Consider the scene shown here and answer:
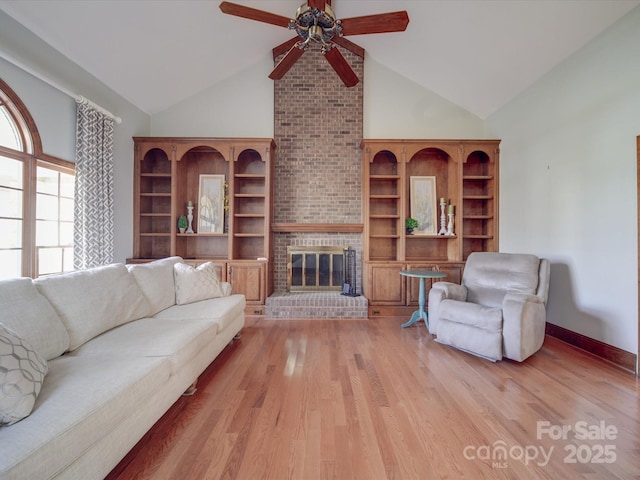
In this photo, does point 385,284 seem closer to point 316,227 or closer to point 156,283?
point 316,227

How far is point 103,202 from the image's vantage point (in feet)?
10.7

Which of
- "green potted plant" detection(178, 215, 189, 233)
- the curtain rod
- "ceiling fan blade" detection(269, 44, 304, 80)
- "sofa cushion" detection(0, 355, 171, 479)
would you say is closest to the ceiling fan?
"ceiling fan blade" detection(269, 44, 304, 80)

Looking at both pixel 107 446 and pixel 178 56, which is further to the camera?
pixel 178 56

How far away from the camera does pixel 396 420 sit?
1674mm

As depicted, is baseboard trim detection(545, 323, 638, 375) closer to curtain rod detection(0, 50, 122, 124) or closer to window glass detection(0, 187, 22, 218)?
window glass detection(0, 187, 22, 218)

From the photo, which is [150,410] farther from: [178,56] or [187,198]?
[178,56]

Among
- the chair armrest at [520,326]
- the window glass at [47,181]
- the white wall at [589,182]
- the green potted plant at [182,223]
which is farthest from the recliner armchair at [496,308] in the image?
the window glass at [47,181]

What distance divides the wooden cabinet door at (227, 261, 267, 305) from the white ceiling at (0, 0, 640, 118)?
278cm

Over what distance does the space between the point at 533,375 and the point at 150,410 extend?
2.80 metres

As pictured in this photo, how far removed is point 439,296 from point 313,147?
2969mm

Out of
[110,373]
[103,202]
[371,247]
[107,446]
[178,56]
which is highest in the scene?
[178,56]

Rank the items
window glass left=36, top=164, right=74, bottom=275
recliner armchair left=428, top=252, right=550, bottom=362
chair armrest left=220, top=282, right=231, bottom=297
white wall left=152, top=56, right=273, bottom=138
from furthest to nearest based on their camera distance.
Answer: white wall left=152, top=56, right=273, bottom=138
chair armrest left=220, top=282, right=231, bottom=297
window glass left=36, top=164, right=74, bottom=275
recliner armchair left=428, top=252, right=550, bottom=362

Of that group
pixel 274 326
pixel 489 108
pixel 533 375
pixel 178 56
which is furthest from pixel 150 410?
pixel 489 108

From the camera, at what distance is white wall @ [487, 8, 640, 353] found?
2379mm
